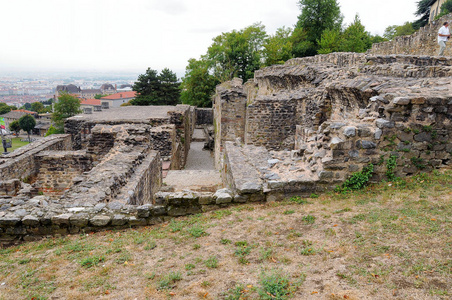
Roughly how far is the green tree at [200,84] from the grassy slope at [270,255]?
37044 millimetres

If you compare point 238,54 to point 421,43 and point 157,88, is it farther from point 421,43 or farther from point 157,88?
point 421,43

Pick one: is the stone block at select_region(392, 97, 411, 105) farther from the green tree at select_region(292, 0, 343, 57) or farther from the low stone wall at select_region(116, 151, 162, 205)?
the green tree at select_region(292, 0, 343, 57)

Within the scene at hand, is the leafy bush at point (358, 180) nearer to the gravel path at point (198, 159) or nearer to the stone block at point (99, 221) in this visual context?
the stone block at point (99, 221)

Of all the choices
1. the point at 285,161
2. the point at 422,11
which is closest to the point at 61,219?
the point at 285,161

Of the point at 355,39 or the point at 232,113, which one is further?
the point at 355,39

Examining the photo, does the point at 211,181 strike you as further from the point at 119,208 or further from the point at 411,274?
the point at 411,274

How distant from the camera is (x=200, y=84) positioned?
42.2m

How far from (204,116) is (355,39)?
17.5m

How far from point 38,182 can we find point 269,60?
30.2 metres

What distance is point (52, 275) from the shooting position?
384 centimetres

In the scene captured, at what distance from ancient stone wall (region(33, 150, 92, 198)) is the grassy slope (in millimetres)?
6637

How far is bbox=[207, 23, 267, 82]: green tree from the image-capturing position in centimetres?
4262

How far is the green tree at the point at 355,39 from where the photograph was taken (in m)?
31.2

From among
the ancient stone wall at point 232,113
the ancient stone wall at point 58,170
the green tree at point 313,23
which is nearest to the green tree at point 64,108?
the green tree at point 313,23
